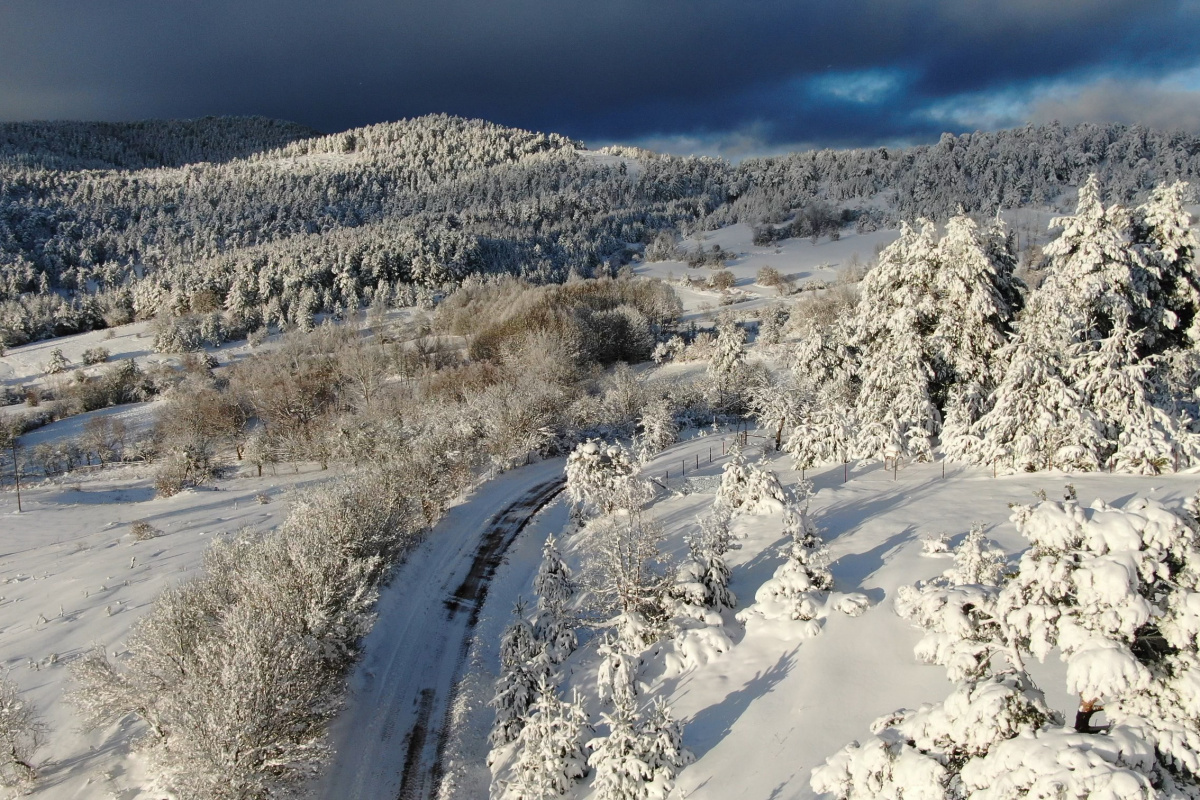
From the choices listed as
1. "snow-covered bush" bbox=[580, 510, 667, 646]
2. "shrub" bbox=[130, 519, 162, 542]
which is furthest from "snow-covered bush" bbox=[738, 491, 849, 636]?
"shrub" bbox=[130, 519, 162, 542]

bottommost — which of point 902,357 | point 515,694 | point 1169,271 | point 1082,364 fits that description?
point 515,694

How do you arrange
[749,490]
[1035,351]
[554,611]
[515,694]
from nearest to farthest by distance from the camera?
[515,694] < [554,611] < [1035,351] < [749,490]

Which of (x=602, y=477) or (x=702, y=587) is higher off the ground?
(x=602, y=477)

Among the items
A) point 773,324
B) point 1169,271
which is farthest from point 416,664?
point 773,324

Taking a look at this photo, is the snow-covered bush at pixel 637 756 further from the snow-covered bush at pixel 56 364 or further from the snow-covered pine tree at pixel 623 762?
the snow-covered bush at pixel 56 364

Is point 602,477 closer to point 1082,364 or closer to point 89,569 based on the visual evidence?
point 1082,364

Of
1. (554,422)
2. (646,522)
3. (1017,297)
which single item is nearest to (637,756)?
(646,522)

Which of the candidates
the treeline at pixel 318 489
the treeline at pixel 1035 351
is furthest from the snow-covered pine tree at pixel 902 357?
the treeline at pixel 318 489
